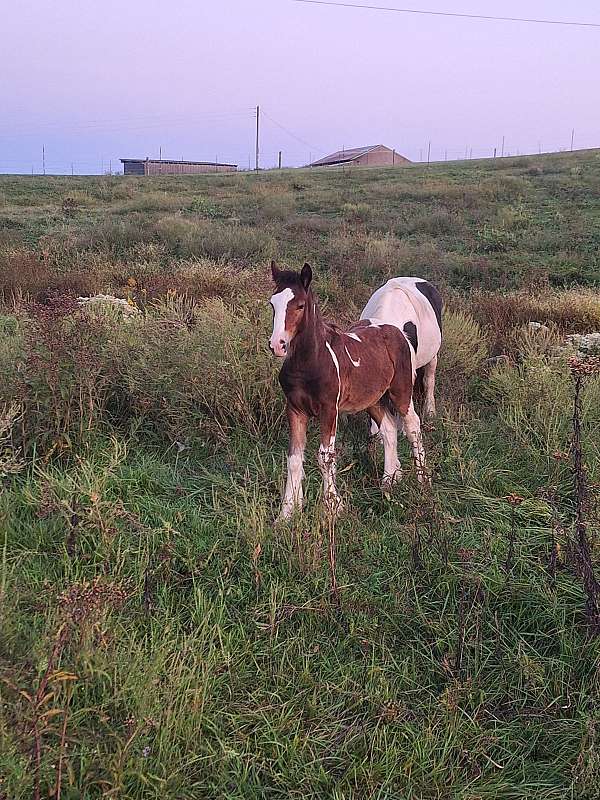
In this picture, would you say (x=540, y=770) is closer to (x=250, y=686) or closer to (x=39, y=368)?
(x=250, y=686)

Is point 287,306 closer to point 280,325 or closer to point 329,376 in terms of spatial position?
point 280,325

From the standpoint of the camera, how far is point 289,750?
2.26 m

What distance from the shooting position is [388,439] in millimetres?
4273

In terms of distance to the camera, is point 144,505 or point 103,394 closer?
point 144,505

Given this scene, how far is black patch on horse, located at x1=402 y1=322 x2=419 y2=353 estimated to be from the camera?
5133mm

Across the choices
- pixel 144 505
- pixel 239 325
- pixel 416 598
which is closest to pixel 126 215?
pixel 239 325

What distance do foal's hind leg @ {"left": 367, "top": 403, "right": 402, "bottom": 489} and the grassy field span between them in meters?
0.11

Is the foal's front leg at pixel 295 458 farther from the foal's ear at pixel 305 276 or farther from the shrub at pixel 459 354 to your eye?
the shrub at pixel 459 354

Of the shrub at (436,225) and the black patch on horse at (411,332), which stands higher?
the shrub at (436,225)

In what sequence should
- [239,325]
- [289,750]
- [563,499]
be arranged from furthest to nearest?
[239,325] → [563,499] → [289,750]

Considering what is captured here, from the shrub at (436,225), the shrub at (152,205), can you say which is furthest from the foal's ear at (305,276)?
the shrub at (152,205)

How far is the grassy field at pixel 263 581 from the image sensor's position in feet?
7.21

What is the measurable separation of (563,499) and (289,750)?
2425mm

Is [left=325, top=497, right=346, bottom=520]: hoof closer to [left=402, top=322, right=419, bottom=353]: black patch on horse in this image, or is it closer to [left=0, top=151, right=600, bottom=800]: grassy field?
[left=0, top=151, right=600, bottom=800]: grassy field
